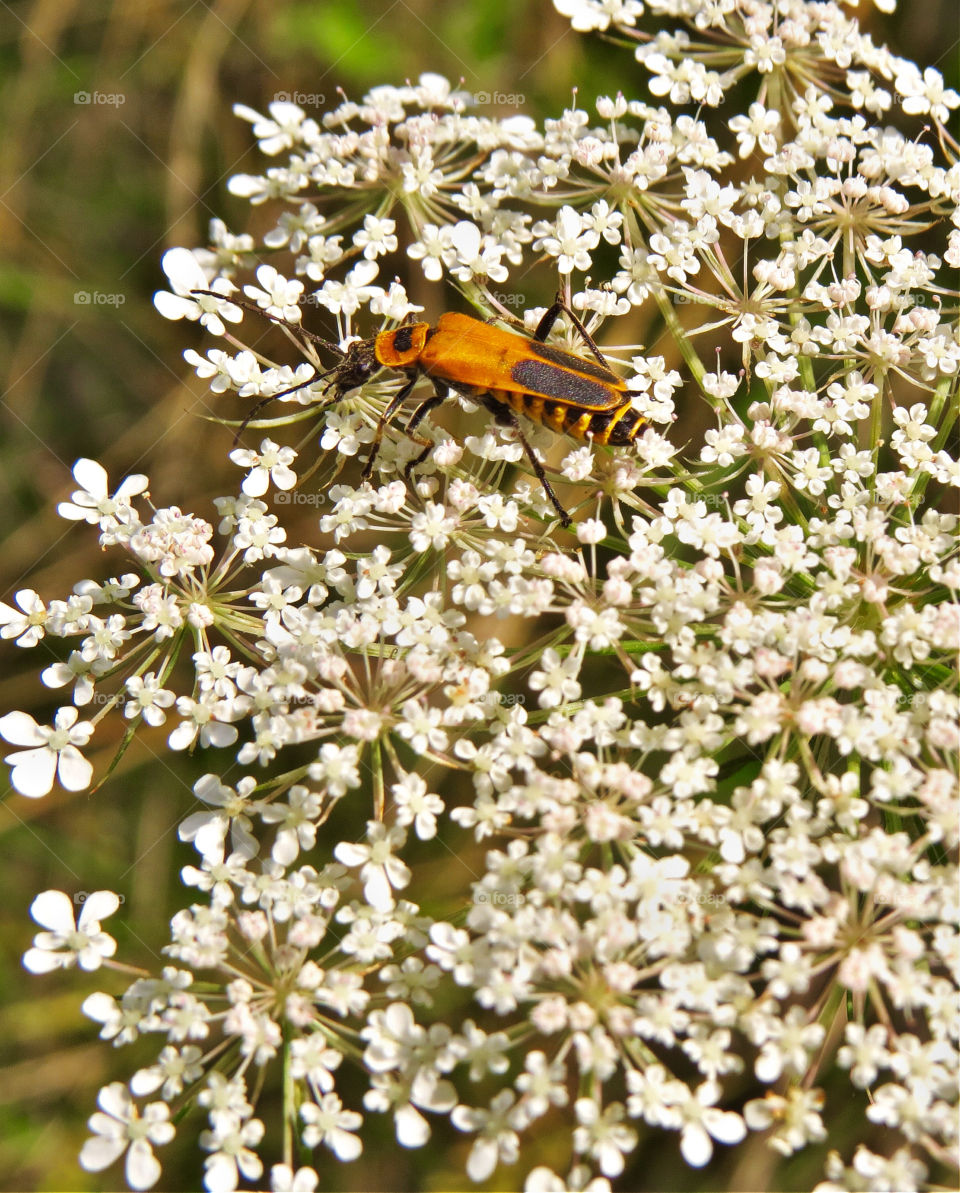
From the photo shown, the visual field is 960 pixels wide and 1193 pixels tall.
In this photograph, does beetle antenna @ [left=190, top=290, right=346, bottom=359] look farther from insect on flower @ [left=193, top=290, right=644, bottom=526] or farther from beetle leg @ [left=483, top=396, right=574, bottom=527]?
beetle leg @ [left=483, top=396, right=574, bottom=527]

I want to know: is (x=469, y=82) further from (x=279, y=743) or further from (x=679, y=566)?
(x=279, y=743)

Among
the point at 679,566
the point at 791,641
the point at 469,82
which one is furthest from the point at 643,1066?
the point at 469,82

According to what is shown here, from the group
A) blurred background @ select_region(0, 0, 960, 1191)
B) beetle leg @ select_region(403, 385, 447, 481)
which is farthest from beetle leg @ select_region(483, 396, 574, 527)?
blurred background @ select_region(0, 0, 960, 1191)

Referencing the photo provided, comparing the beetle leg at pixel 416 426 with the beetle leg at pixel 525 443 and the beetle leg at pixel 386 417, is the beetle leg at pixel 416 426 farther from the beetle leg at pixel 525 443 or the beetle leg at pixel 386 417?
the beetle leg at pixel 525 443

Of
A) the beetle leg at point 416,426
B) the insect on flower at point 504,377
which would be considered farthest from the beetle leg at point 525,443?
the beetle leg at point 416,426

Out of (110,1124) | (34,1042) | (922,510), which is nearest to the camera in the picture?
(110,1124)

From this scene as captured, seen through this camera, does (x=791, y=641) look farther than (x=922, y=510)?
No
